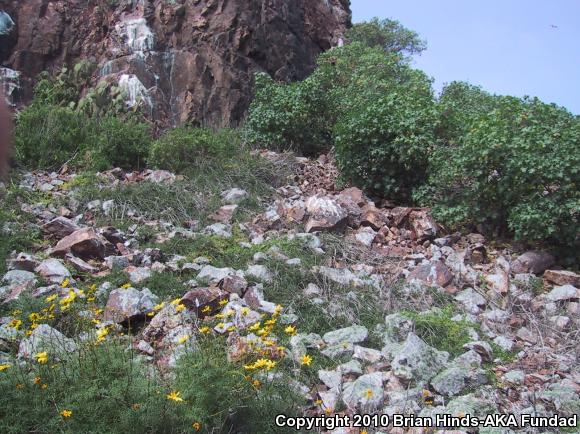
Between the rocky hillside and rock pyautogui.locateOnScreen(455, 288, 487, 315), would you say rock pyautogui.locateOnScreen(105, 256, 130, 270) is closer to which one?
the rocky hillside

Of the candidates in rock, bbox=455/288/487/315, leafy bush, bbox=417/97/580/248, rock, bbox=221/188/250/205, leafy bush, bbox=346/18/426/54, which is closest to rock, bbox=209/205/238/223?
rock, bbox=221/188/250/205

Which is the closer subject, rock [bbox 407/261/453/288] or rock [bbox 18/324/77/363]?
rock [bbox 18/324/77/363]

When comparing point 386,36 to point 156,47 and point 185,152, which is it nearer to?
point 156,47

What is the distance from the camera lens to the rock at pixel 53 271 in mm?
4090

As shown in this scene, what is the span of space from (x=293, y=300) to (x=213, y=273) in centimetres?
64

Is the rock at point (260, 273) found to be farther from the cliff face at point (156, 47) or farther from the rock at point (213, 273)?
the cliff face at point (156, 47)

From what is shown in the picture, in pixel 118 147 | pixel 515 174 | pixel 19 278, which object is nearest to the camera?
pixel 19 278

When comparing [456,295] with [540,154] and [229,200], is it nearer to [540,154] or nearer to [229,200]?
[540,154]

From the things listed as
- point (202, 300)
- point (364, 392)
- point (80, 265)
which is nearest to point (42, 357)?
point (202, 300)

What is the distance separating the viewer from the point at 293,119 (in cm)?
806

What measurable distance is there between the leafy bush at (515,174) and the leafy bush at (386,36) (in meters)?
7.60

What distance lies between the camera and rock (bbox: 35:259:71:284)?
13.4 ft

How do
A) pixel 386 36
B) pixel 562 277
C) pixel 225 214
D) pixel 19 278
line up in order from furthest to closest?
pixel 386 36, pixel 225 214, pixel 562 277, pixel 19 278

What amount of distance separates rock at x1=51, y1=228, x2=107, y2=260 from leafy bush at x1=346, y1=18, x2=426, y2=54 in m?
9.45
